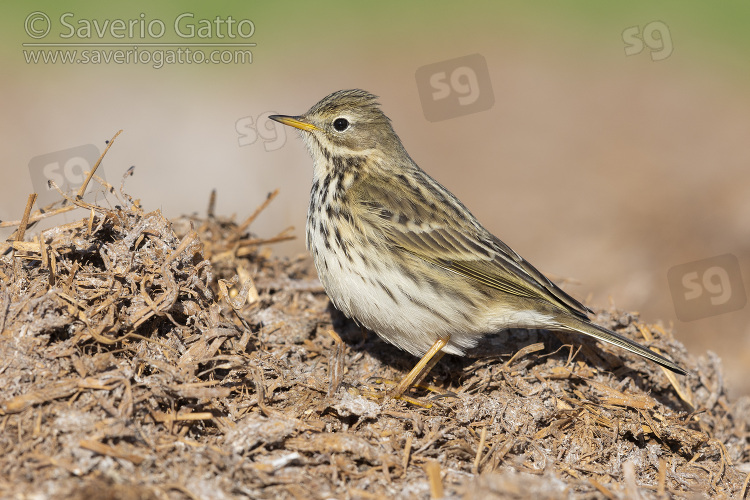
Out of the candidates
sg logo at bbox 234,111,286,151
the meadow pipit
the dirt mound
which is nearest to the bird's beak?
the meadow pipit

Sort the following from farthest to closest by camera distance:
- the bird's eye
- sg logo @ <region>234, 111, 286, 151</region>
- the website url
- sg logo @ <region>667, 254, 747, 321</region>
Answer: the website url → sg logo @ <region>234, 111, 286, 151</region> → sg logo @ <region>667, 254, 747, 321</region> → the bird's eye

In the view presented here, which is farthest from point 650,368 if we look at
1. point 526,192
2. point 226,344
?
point 526,192

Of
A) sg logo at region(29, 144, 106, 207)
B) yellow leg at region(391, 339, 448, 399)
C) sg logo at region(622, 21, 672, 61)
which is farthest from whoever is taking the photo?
sg logo at region(622, 21, 672, 61)

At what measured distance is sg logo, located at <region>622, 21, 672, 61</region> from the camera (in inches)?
672

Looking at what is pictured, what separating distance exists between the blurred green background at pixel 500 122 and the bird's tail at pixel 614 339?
3.16 meters

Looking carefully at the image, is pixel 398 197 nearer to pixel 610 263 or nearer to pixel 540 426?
pixel 540 426

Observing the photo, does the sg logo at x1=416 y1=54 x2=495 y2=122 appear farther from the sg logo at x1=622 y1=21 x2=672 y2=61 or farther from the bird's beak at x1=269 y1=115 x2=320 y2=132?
the bird's beak at x1=269 y1=115 x2=320 y2=132

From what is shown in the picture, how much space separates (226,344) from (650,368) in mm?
3696

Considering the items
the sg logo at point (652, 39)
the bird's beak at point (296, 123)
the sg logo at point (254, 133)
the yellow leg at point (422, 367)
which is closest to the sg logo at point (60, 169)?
the bird's beak at point (296, 123)

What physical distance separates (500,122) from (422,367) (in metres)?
9.69

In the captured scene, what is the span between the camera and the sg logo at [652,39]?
1708cm

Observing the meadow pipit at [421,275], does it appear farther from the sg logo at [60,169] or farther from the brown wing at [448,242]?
the sg logo at [60,169]

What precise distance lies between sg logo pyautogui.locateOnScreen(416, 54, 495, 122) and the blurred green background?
0.98ft

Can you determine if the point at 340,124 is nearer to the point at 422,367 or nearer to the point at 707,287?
the point at 422,367
